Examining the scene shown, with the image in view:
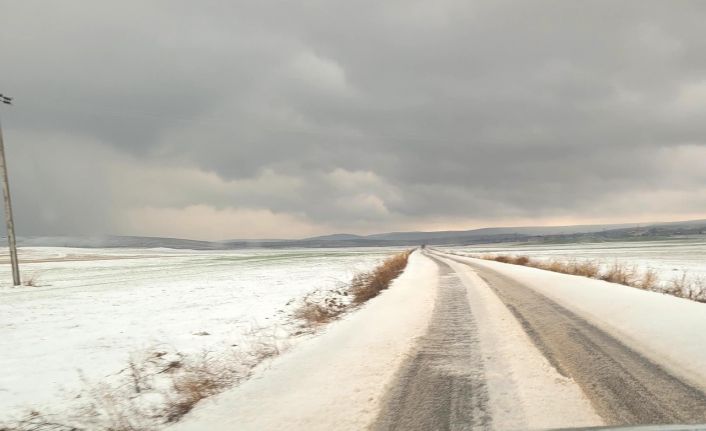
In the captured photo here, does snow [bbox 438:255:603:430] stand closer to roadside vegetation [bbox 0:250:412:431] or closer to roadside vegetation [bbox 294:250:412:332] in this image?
roadside vegetation [bbox 0:250:412:431]

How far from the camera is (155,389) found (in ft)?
19.4

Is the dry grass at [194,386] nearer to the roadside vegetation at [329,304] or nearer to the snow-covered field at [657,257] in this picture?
the roadside vegetation at [329,304]

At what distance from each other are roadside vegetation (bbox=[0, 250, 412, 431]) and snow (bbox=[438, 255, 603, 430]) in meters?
3.26

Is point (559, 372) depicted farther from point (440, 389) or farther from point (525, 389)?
point (440, 389)

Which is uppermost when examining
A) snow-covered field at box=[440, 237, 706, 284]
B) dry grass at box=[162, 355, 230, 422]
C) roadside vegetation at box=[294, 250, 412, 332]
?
dry grass at box=[162, 355, 230, 422]

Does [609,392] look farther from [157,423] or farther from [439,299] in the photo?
[439,299]

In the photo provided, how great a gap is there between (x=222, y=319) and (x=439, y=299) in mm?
6272

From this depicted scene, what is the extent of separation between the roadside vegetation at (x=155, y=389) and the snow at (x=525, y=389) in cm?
326

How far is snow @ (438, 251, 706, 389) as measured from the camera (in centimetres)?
551

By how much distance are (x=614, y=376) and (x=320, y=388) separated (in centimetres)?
338

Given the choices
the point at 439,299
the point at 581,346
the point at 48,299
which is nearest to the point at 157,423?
the point at 581,346

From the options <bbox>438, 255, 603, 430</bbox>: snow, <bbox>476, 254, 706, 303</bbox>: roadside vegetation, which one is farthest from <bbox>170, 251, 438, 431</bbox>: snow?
<bbox>476, 254, 706, 303</bbox>: roadside vegetation

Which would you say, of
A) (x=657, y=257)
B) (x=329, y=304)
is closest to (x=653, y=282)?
(x=329, y=304)

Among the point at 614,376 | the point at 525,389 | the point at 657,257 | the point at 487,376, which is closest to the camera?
the point at 525,389
